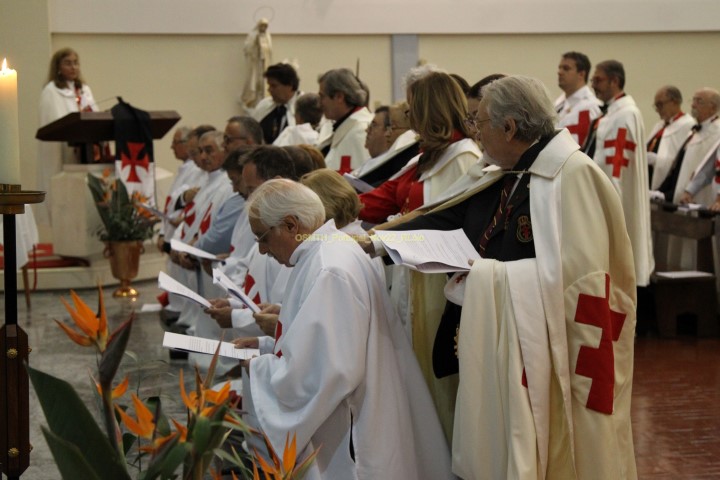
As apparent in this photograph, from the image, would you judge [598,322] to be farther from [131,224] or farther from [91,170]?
[91,170]

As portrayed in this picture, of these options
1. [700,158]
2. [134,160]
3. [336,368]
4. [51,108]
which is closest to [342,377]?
[336,368]

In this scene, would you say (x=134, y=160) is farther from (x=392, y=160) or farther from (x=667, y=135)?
(x=667, y=135)

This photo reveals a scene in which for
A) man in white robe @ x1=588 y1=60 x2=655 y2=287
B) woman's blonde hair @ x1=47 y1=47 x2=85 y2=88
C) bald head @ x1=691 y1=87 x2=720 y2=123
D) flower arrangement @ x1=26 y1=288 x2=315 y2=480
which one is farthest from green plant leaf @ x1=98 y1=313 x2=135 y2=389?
woman's blonde hair @ x1=47 y1=47 x2=85 y2=88

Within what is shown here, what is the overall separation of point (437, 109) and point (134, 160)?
552cm

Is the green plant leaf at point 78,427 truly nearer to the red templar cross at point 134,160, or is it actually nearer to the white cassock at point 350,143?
the white cassock at point 350,143

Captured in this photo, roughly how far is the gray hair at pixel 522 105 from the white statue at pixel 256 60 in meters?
9.72

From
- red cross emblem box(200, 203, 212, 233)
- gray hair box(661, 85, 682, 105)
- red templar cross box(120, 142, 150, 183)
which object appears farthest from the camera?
gray hair box(661, 85, 682, 105)

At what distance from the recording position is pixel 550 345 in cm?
288

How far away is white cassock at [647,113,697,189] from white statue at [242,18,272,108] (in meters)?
5.13

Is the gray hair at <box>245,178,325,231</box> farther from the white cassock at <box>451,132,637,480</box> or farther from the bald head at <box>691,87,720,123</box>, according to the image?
the bald head at <box>691,87,720,123</box>

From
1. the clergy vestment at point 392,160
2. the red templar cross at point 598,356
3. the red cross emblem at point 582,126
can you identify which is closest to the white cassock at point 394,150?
→ the clergy vestment at point 392,160

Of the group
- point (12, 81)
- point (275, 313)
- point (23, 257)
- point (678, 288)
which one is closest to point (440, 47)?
point (678, 288)

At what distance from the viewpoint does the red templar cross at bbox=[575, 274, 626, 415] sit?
286cm

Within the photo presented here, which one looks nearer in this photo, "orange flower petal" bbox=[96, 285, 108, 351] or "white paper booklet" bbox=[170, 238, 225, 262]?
"orange flower petal" bbox=[96, 285, 108, 351]
